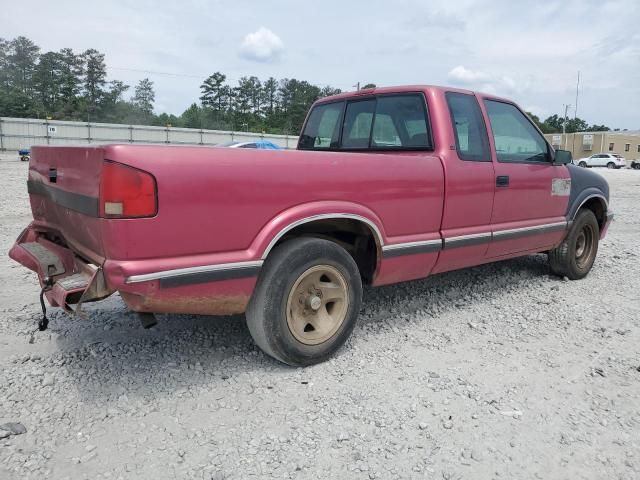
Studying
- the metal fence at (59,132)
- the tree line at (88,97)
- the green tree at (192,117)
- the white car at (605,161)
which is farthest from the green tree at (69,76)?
the white car at (605,161)

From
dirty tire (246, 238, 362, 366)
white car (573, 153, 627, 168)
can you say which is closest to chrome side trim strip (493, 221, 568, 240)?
dirty tire (246, 238, 362, 366)

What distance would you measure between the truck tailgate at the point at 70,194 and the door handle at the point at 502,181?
318cm

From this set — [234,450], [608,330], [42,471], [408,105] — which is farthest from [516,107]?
[42,471]

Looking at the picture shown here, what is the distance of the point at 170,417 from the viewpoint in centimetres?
264

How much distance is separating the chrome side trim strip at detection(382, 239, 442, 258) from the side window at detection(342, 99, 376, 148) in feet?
3.83

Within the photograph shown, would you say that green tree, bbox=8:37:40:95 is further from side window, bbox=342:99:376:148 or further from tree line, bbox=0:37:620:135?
side window, bbox=342:99:376:148

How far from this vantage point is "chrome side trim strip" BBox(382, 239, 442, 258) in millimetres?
3488

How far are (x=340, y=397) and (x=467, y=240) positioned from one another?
1.85m

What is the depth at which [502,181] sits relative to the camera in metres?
4.28

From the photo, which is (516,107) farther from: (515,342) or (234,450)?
(234,450)

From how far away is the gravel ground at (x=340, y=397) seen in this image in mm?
2305

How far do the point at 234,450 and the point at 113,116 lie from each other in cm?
6937

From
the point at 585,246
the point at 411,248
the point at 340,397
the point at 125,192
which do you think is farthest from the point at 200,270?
the point at 585,246

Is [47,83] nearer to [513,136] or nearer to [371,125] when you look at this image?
[371,125]
